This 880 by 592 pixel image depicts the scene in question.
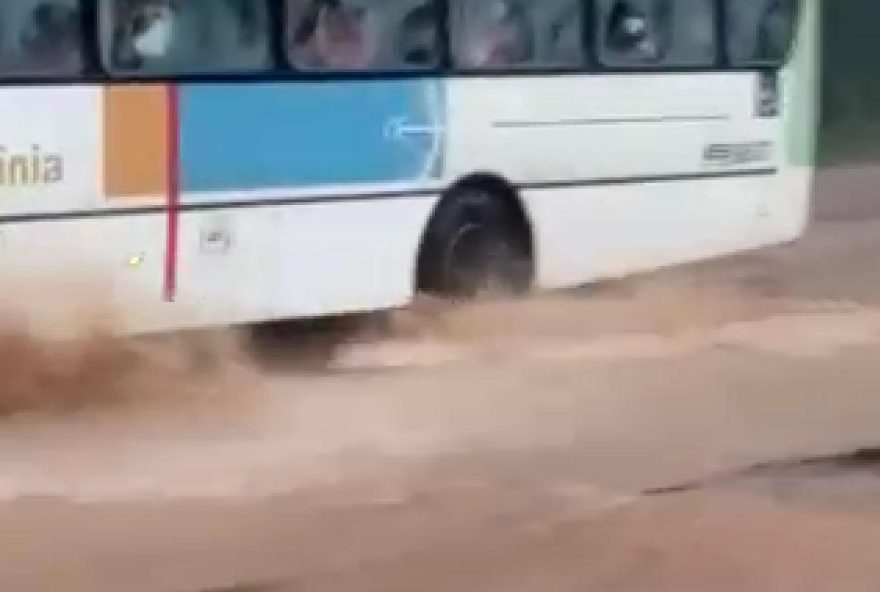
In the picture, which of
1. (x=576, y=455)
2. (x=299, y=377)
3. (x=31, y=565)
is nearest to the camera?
(x=31, y=565)

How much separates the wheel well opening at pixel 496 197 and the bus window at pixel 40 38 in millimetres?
2646

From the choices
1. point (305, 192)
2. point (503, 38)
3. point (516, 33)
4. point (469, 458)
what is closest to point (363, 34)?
point (305, 192)

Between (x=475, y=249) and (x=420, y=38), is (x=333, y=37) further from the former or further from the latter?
(x=475, y=249)

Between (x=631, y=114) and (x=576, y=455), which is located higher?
(x=631, y=114)

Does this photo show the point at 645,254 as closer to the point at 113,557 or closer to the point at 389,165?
the point at 389,165

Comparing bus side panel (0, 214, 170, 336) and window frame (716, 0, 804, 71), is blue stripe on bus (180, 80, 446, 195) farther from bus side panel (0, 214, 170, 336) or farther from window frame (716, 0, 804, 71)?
window frame (716, 0, 804, 71)

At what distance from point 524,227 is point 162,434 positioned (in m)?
4.04

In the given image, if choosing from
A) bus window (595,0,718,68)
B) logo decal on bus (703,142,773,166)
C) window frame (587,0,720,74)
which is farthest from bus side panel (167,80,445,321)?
logo decal on bus (703,142,773,166)

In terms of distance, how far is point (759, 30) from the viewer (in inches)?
660

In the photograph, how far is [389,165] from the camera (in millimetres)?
14039

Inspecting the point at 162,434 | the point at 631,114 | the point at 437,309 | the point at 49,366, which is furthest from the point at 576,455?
the point at 631,114

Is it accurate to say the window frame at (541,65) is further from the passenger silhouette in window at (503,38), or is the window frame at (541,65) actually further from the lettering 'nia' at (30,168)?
Result: the lettering 'nia' at (30,168)

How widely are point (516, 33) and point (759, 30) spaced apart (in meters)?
2.31

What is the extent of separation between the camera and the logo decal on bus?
53.6ft
